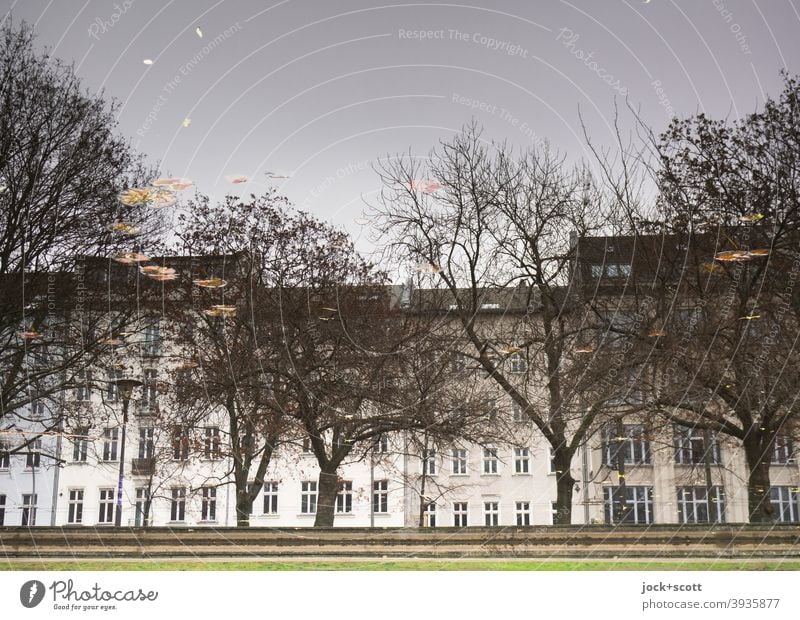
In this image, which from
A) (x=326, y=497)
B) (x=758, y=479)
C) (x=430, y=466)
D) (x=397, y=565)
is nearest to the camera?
(x=397, y=565)

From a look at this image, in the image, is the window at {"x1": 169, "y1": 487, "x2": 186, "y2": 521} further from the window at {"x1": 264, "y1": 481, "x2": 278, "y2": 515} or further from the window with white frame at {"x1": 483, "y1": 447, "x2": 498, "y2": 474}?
the window with white frame at {"x1": 483, "y1": 447, "x2": 498, "y2": 474}

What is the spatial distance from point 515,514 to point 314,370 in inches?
207

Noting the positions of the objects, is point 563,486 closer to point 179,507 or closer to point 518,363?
point 518,363

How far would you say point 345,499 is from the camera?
65.0ft

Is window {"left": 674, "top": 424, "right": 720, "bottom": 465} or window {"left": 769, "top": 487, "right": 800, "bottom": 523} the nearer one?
window {"left": 674, "top": 424, "right": 720, "bottom": 465}

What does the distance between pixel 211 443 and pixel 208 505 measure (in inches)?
67.1

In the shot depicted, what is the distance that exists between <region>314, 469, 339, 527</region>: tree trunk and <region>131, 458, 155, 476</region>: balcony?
3279mm

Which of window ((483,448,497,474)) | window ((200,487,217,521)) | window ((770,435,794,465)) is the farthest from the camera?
window ((200,487,217,521))

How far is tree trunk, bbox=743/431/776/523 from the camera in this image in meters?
14.5

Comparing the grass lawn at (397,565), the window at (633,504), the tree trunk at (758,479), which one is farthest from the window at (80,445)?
the tree trunk at (758,479)

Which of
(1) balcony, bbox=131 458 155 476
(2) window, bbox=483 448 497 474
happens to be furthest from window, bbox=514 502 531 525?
(1) balcony, bbox=131 458 155 476

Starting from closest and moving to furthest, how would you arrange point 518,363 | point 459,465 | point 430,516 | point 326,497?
point 518,363 < point 326,497 < point 459,465 < point 430,516

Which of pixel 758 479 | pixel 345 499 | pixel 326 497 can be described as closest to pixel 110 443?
pixel 326 497
